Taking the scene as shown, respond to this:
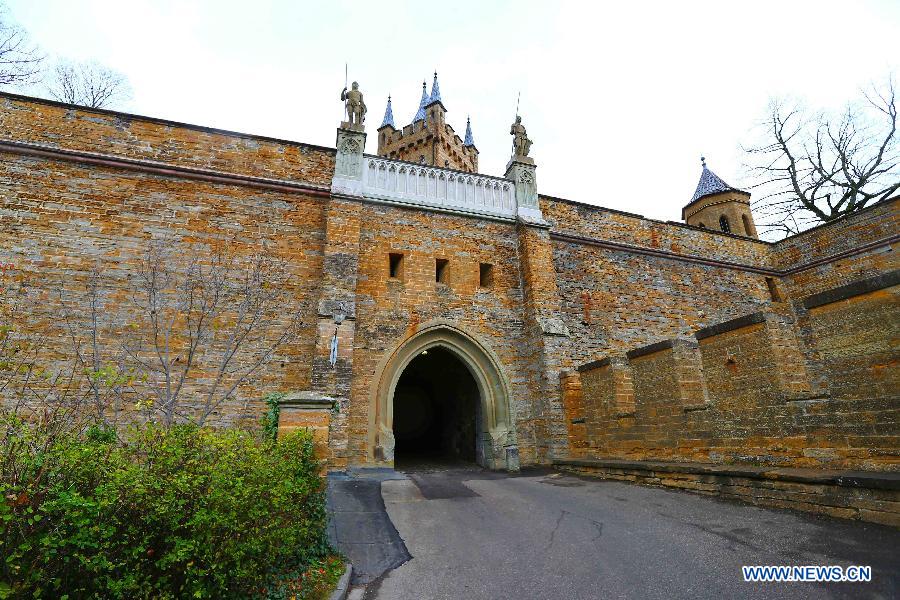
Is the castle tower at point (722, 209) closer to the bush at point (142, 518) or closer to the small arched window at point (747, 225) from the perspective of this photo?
the small arched window at point (747, 225)

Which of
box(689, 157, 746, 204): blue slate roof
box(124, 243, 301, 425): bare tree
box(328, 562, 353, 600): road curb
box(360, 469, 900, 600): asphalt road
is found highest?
box(689, 157, 746, 204): blue slate roof

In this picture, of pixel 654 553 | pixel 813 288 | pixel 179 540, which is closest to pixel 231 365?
pixel 179 540

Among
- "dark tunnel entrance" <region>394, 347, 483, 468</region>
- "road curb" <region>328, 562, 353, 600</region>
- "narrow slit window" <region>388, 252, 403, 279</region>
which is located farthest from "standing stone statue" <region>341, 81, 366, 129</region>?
"road curb" <region>328, 562, 353, 600</region>

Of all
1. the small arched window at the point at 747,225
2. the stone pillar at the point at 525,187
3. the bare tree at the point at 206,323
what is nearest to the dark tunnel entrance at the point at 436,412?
the bare tree at the point at 206,323

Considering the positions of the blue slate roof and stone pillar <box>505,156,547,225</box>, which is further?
the blue slate roof

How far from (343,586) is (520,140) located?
11.4 meters

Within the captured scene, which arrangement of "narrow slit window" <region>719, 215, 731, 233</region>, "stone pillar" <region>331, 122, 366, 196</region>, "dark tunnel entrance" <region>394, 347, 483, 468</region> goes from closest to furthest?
"stone pillar" <region>331, 122, 366, 196</region>
"dark tunnel entrance" <region>394, 347, 483, 468</region>
"narrow slit window" <region>719, 215, 731, 233</region>

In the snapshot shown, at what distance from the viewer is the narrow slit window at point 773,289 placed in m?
14.9

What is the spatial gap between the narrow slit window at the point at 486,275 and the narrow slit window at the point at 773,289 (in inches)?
410

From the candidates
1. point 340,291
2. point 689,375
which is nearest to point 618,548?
point 689,375

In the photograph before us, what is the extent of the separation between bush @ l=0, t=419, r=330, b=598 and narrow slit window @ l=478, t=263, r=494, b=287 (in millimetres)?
8010

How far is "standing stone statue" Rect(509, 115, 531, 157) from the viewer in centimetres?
1224

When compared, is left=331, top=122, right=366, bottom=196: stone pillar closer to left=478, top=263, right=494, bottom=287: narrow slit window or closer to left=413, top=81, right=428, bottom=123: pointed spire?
left=478, top=263, right=494, bottom=287: narrow slit window

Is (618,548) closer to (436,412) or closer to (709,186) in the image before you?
(436,412)
